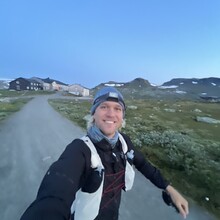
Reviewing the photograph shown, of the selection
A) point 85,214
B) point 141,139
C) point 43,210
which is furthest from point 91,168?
point 141,139

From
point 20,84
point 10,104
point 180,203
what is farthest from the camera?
point 20,84

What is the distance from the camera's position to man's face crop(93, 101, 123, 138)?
122 inches

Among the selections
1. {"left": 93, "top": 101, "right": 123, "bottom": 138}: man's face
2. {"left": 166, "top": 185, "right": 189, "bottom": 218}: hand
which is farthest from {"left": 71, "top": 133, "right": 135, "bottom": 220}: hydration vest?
{"left": 166, "top": 185, "right": 189, "bottom": 218}: hand

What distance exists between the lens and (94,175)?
2.65 m

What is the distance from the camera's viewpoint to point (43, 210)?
1.94 meters

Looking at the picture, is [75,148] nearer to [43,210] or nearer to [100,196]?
[100,196]

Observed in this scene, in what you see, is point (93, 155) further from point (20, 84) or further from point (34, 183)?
point (20, 84)

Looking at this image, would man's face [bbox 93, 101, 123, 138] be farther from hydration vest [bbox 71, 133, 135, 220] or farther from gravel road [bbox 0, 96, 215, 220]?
gravel road [bbox 0, 96, 215, 220]

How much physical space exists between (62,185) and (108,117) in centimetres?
116

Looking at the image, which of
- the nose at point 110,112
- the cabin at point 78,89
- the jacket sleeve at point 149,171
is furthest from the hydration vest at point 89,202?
the cabin at point 78,89

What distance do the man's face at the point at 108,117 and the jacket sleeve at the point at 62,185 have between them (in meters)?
0.45

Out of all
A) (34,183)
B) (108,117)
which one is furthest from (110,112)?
(34,183)

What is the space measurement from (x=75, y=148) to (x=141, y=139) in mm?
14834

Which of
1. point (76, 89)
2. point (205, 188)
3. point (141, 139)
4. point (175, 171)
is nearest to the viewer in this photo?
point (205, 188)
